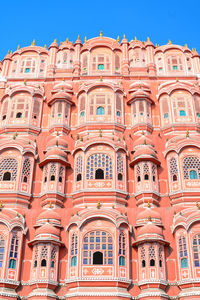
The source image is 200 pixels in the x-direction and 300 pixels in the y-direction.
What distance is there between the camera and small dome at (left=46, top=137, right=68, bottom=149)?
2792 centimetres

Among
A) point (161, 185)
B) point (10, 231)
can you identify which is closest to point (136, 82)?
point (161, 185)

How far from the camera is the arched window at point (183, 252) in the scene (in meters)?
22.6

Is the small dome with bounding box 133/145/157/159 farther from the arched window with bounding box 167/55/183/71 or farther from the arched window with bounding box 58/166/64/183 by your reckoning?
the arched window with bounding box 167/55/183/71

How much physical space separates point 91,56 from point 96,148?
Answer: 36.6ft

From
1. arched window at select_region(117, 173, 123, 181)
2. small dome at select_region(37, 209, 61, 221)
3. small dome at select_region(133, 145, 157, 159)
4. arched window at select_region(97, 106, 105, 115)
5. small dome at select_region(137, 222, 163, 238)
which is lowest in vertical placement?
small dome at select_region(137, 222, 163, 238)

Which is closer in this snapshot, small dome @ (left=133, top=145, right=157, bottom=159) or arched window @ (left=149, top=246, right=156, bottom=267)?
arched window @ (left=149, top=246, right=156, bottom=267)

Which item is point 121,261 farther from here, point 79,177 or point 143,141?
point 143,141

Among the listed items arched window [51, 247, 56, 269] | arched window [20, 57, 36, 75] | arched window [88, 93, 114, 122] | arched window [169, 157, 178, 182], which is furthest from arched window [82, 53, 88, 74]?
arched window [51, 247, 56, 269]

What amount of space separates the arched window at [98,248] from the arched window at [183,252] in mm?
4365

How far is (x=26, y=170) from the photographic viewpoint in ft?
88.1

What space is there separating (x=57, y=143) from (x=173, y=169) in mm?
8759

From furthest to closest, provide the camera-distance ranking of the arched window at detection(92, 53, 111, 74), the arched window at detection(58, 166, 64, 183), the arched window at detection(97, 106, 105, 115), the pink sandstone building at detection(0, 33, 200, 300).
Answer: the arched window at detection(92, 53, 111, 74)
the arched window at detection(97, 106, 105, 115)
the arched window at detection(58, 166, 64, 183)
the pink sandstone building at detection(0, 33, 200, 300)

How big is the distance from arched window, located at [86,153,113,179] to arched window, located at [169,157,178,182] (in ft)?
14.3

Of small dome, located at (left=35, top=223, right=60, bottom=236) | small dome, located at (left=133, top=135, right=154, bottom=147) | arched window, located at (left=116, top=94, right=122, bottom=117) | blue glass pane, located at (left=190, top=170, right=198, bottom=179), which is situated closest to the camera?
small dome, located at (left=35, top=223, right=60, bottom=236)
